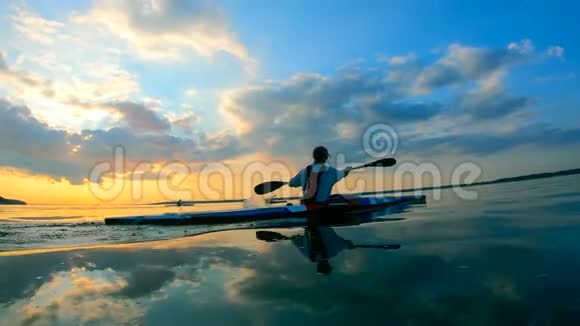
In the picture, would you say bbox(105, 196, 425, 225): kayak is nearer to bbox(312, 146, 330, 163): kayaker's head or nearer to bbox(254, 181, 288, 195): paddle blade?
bbox(312, 146, 330, 163): kayaker's head

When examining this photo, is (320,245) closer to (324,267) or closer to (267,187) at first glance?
(324,267)

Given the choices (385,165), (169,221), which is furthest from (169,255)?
(385,165)

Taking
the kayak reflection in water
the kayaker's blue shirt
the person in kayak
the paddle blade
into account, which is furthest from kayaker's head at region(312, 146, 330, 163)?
the kayak reflection in water

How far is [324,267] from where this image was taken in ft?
10.5

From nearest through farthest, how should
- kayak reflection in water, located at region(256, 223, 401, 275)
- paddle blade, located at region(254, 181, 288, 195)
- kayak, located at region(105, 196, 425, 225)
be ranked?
1. kayak reflection in water, located at region(256, 223, 401, 275)
2. kayak, located at region(105, 196, 425, 225)
3. paddle blade, located at region(254, 181, 288, 195)

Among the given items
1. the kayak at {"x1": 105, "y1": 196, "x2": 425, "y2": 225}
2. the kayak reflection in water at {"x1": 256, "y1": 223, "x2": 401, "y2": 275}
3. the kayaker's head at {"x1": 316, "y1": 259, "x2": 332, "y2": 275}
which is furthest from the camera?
the kayak at {"x1": 105, "y1": 196, "x2": 425, "y2": 225}

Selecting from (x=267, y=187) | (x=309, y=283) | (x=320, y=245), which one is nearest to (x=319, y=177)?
(x=267, y=187)

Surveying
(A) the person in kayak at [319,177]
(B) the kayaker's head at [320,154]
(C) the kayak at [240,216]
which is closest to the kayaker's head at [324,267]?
(C) the kayak at [240,216]

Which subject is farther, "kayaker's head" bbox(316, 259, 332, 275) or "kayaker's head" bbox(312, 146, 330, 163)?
"kayaker's head" bbox(312, 146, 330, 163)

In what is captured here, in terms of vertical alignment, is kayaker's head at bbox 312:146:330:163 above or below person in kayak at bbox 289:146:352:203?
above

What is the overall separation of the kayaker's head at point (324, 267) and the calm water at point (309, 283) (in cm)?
2

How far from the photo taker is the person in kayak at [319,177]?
8.79 metres

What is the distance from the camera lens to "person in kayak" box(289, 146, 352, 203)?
879cm

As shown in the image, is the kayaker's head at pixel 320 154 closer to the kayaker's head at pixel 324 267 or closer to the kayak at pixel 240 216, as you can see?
the kayak at pixel 240 216
